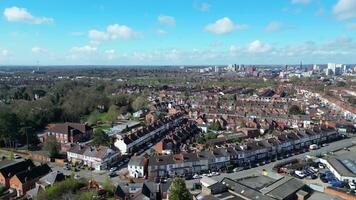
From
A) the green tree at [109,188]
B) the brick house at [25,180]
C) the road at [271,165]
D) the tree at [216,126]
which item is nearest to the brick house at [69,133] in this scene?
the brick house at [25,180]

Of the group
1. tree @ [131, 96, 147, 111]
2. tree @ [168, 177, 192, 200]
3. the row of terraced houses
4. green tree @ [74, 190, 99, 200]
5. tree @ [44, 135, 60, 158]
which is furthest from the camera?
tree @ [131, 96, 147, 111]

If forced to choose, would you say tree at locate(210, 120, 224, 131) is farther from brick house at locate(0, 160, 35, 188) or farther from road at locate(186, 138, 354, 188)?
brick house at locate(0, 160, 35, 188)

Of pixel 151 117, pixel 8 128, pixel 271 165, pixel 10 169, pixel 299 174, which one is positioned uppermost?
pixel 8 128

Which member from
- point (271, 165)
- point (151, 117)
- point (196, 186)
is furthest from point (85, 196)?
point (151, 117)

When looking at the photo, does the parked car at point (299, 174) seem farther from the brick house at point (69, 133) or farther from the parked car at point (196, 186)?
the brick house at point (69, 133)

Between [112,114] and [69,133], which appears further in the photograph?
[112,114]

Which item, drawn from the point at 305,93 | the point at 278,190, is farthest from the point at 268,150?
the point at 305,93

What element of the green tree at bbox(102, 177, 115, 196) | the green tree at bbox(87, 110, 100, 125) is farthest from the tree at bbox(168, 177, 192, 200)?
the green tree at bbox(87, 110, 100, 125)

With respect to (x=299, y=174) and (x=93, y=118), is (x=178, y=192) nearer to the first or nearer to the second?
(x=299, y=174)
